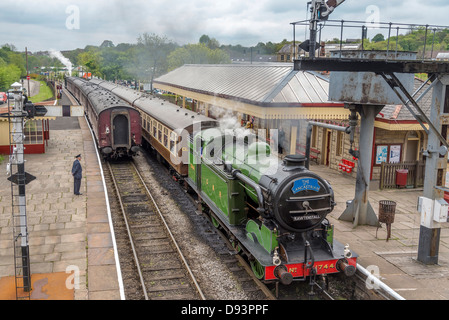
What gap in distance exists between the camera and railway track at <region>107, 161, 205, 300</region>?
858 cm

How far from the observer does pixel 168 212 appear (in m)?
13.5

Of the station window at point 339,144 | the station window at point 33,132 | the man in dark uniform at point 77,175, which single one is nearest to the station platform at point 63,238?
the man in dark uniform at point 77,175

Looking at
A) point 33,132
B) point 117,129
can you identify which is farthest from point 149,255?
point 33,132

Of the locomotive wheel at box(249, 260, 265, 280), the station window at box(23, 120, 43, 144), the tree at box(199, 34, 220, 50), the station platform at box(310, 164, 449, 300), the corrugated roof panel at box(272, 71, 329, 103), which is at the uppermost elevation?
the tree at box(199, 34, 220, 50)

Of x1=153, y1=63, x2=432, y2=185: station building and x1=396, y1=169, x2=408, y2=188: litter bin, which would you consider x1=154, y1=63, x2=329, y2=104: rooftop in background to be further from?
x1=396, y1=169, x2=408, y2=188: litter bin

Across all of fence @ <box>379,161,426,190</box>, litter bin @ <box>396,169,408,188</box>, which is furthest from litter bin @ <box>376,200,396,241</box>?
litter bin @ <box>396,169,408,188</box>

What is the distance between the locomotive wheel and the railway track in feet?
4.00

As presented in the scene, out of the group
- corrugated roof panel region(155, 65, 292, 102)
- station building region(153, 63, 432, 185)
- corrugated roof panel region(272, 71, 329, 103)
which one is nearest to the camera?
station building region(153, 63, 432, 185)

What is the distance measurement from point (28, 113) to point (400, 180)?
13.6 meters

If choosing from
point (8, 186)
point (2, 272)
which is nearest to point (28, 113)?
point (2, 272)

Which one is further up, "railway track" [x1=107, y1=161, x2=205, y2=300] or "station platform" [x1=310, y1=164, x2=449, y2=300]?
"station platform" [x1=310, y1=164, x2=449, y2=300]

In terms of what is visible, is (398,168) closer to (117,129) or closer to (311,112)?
(311,112)
